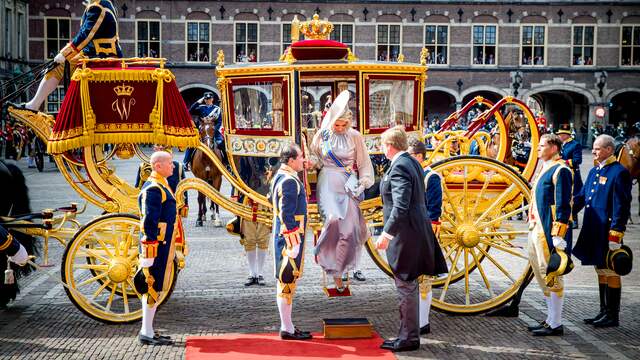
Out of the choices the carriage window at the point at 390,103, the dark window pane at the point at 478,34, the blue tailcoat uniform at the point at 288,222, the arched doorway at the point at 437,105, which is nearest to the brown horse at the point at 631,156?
the carriage window at the point at 390,103

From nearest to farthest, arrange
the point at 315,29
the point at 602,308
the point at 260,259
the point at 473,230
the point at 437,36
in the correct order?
the point at 602,308, the point at 473,230, the point at 315,29, the point at 260,259, the point at 437,36

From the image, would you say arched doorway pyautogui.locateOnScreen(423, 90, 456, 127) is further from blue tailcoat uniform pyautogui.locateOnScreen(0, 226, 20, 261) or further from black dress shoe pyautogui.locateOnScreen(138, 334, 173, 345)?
black dress shoe pyautogui.locateOnScreen(138, 334, 173, 345)

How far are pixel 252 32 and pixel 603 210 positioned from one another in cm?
2964

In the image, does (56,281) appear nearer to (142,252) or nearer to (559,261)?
(142,252)

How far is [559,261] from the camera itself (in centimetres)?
600

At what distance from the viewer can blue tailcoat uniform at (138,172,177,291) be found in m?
5.78

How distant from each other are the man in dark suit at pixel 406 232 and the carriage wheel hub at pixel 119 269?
2320 millimetres

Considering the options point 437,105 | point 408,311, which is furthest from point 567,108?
point 408,311

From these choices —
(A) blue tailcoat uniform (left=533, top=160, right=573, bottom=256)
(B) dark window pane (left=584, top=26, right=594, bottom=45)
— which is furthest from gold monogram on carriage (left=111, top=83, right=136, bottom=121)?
(B) dark window pane (left=584, top=26, right=594, bottom=45)

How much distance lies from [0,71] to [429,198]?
90.7 ft

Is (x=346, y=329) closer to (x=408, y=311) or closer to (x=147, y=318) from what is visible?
(x=408, y=311)

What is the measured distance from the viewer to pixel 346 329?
20.1 feet

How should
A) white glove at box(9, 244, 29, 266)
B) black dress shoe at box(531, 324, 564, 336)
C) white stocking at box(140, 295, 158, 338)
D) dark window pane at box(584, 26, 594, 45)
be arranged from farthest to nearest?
dark window pane at box(584, 26, 594, 45) < white glove at box(9, 244, 29, 266) < black dress shoe at box(531, 324, 564, 336) < white stocking at box(140, 295, 158, 338)

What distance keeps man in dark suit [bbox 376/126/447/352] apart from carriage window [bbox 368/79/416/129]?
4.66 feet
